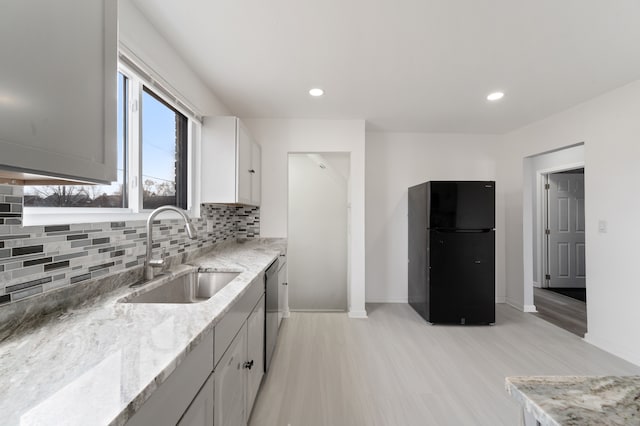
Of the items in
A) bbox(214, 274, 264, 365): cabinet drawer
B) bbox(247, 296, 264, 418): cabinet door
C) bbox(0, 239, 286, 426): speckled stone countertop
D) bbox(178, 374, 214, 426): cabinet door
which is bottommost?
bbox(247, 296, 264, 418): cabinet door

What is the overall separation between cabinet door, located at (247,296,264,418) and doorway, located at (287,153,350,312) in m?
2.63

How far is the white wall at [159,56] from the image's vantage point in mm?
1407

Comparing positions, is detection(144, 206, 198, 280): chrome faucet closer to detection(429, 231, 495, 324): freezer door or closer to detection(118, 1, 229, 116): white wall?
detection(118, 1, 229, 116): white wall

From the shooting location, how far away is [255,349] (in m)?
1.64

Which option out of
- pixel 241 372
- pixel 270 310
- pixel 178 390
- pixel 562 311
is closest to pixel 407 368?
pixel 270 310

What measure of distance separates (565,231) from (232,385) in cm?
579

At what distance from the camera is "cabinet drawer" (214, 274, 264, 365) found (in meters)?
1.03

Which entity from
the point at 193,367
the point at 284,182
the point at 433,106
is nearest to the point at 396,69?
the point at 433,106

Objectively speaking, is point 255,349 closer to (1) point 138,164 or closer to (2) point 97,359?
(2) point 97,359

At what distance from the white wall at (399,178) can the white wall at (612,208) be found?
1.02m

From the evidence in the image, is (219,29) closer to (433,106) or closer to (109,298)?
(109,298)

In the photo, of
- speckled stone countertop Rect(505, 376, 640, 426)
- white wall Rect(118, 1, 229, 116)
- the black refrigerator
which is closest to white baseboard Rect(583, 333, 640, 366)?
the black refrigerator

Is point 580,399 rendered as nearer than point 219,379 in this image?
Yes

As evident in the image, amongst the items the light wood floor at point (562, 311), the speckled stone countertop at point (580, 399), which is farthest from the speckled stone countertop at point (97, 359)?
the light wood floor at point (562, 311)
